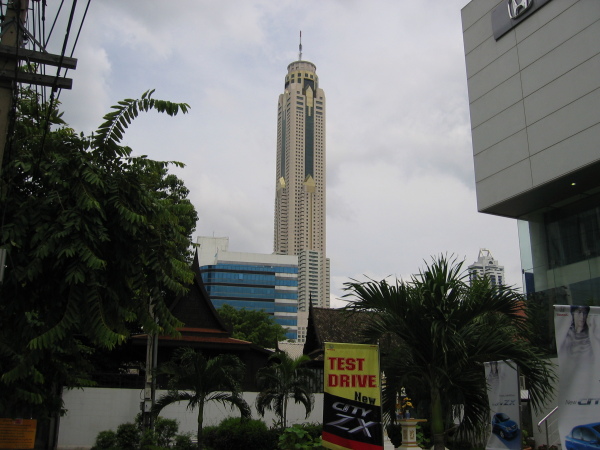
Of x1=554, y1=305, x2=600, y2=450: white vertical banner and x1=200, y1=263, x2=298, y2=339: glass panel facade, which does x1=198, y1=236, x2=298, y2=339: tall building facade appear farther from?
x1=554, y1=305, x2=600, y2=450: white vertical banner

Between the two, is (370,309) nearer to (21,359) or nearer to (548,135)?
(21,359)

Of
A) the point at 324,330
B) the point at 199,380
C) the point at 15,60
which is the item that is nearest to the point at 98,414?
the point at 199,380

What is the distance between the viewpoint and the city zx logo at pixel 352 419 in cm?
1079

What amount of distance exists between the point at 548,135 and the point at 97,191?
19.1 meters

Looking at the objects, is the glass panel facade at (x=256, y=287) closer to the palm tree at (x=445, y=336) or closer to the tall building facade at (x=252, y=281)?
the tall building facade at (x=252, y=281)

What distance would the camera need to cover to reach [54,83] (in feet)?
28.5

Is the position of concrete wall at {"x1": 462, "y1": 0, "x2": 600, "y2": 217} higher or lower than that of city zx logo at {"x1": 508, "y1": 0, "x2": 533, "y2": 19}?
lower

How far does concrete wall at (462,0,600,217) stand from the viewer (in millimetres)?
23359

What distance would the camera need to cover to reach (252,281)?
441 feet

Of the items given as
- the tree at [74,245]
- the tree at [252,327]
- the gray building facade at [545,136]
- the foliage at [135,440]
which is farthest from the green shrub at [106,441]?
the tree at [252,327]

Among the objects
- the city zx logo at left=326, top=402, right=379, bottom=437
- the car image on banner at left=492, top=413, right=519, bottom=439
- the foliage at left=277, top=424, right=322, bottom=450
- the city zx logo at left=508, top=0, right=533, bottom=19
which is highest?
the city zx logo at left=508, top=0, right=533, bottom=19

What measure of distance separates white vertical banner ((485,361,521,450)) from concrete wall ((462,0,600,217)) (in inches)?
489

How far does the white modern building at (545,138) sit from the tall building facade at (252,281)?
10646 centimetres

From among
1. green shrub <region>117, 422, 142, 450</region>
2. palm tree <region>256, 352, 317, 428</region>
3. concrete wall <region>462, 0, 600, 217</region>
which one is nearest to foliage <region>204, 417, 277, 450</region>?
palm tree <region>256, 352, 317, 428</region>
